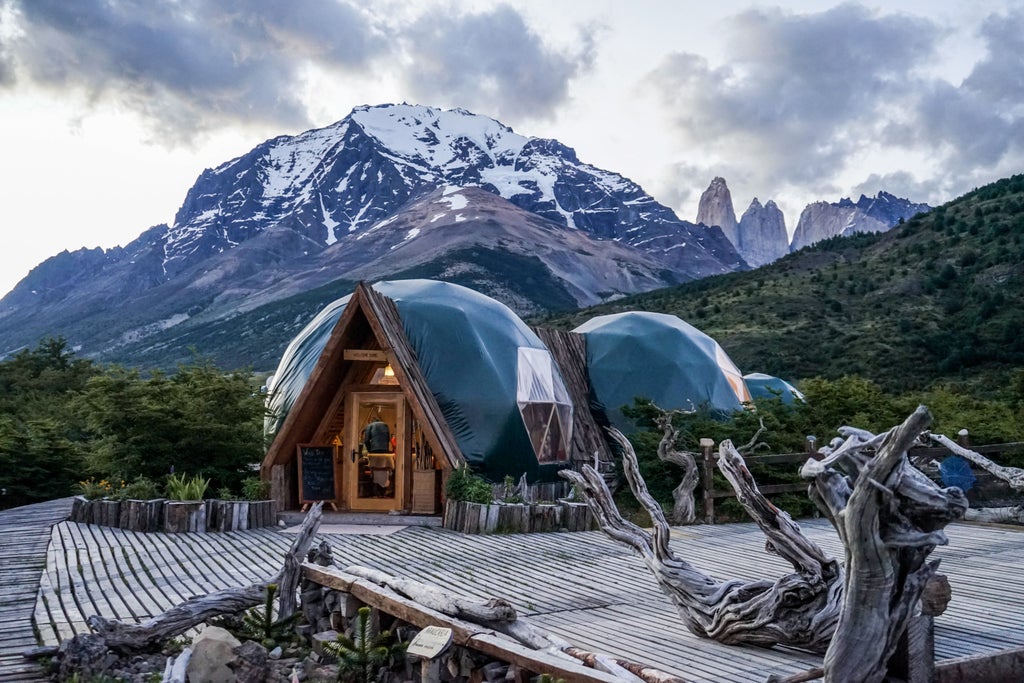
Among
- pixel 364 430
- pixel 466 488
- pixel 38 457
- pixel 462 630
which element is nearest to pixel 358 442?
pixel 364 430

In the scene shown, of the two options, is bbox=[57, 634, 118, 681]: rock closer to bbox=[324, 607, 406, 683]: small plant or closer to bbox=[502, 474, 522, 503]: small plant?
bbox=[324, 607, 406, 683]: small plant

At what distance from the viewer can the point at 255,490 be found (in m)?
13.3

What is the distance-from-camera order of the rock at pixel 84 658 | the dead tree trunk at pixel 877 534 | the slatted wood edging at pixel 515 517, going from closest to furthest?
A: the dead tree trunk at pixel 877 534, the rock at pixel 84 658, the slatted wood edging at pixel 515 517

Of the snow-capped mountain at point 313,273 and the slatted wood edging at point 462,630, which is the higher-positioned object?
the snow-capped mountain at point 313,273

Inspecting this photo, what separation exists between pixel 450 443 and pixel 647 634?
7.66 meters

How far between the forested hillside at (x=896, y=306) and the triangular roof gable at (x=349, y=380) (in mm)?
22986

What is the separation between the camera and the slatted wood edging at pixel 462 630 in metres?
4.01

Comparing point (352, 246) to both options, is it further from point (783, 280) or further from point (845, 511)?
point (845, 511)

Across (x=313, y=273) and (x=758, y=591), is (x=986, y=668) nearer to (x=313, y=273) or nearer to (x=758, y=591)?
(x=758, y=591)

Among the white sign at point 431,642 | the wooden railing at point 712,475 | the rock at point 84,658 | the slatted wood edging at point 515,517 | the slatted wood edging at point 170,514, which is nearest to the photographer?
the white sign at point 431,642

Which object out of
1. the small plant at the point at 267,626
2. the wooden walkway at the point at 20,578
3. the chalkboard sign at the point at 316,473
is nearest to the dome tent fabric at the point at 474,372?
the chalkboard sign at the point at 316,473

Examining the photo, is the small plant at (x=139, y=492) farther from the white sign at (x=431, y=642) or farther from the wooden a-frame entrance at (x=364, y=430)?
the white sign at (x=431, y=642)

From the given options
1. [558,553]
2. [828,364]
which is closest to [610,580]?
[558,553]

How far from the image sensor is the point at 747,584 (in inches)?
231
